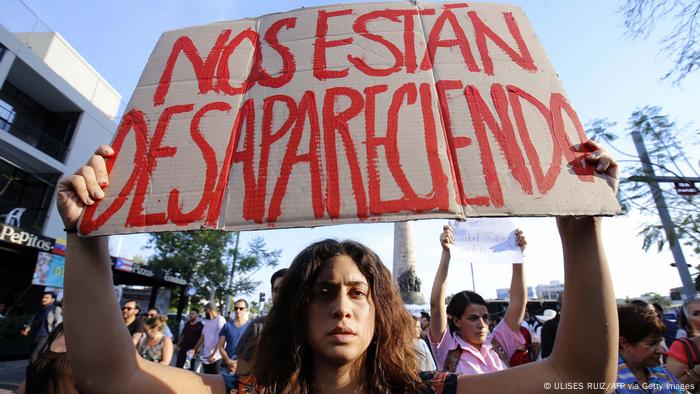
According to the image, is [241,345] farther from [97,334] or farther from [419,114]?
[419,114]

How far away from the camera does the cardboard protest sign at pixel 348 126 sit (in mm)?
1182

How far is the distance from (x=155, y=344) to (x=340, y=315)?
443 cm

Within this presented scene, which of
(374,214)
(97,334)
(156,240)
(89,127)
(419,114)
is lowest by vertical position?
(97,334)

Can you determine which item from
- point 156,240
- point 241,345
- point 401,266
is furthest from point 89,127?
point 241,345

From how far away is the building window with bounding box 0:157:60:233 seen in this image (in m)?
15.2

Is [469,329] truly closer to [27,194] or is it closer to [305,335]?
[305,335]

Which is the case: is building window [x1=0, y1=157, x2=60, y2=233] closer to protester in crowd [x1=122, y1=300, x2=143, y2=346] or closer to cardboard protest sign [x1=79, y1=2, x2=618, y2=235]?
protester in crowd [x1=122, y1=300, x2=143, y2=346]

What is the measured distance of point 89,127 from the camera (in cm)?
1798

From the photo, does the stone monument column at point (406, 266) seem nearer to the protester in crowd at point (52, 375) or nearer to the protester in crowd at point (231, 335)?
the protester in crowd at point (231, 335)

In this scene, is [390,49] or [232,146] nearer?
[232,146]

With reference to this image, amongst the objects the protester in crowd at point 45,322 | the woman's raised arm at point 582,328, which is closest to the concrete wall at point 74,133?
the protester in crowd at point 45,322

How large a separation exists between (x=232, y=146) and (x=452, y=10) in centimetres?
108

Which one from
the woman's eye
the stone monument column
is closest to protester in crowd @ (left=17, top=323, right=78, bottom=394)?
the woman's eye

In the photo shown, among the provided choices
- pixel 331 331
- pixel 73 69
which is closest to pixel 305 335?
pixel 331 331
